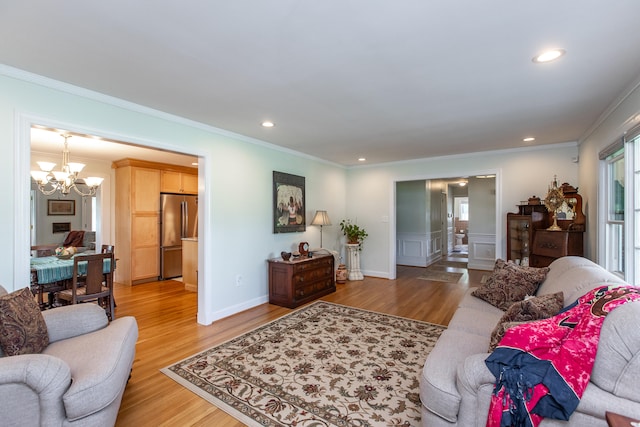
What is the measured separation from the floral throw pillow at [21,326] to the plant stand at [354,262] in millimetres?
4793

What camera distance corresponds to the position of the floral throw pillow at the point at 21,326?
1631mm

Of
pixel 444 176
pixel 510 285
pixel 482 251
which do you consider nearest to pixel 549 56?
pixel 510 285

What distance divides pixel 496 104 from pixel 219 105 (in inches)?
107

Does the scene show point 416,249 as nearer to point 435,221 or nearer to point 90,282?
point 435,221

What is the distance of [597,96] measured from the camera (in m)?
2.71

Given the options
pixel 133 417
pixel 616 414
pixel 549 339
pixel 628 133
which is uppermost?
pixel 628 133

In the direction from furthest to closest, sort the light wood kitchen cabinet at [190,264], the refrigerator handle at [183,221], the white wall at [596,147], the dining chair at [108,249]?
the refrigerator handle at [183,221] < the light wood kitchen cabinet at [190,264] < the dining chair at [108,249] < the white wall at [596,147]

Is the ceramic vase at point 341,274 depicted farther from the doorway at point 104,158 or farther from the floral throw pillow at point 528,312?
the floral throw pillow at point 528,312

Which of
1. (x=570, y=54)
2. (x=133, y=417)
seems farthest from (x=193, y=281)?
(x=570, y=54)

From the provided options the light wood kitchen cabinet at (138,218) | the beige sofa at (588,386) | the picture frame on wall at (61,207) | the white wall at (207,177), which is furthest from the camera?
the picture frame on wall at (61,207)

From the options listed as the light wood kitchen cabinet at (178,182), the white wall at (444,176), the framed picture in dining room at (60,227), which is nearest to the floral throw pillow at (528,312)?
the white wall at (444,176)

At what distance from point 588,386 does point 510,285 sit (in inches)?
63.5

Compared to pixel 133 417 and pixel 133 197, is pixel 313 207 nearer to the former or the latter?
pixel 133 197

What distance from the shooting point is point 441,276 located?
6.33 metres
